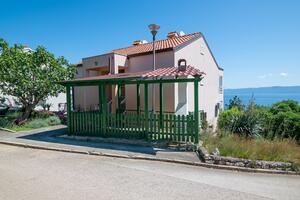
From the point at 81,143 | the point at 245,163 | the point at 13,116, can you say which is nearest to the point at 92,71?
the point at 13,116

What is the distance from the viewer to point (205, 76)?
17.5 m

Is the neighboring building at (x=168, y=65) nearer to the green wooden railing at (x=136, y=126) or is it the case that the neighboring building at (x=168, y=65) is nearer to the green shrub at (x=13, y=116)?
the green wooden railing at (x=136, y=126)

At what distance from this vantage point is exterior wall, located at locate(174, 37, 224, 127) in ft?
47.6

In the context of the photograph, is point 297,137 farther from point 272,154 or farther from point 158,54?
point 158,54

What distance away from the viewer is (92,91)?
17109 millimetres

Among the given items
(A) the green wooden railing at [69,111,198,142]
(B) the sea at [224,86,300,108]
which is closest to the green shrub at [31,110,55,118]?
(A) the green wooden railing at [69,111,198,142]

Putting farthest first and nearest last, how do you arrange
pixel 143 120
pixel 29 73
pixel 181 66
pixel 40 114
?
pixel 40 114 < pixel 29 73 < pixel 181 66 < pixel 143 120

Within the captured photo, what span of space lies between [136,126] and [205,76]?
32.6 ft

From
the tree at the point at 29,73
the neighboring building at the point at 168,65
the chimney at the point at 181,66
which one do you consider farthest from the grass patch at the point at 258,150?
the tree at the point at 29,73

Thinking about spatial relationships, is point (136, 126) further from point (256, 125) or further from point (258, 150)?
point (256, 125)

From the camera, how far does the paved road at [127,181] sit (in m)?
4.70

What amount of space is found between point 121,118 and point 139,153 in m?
2.41

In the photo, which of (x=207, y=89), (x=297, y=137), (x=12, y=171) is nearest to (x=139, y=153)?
(x=12, y=171)

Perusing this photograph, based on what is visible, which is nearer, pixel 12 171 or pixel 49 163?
pixel 12 171
